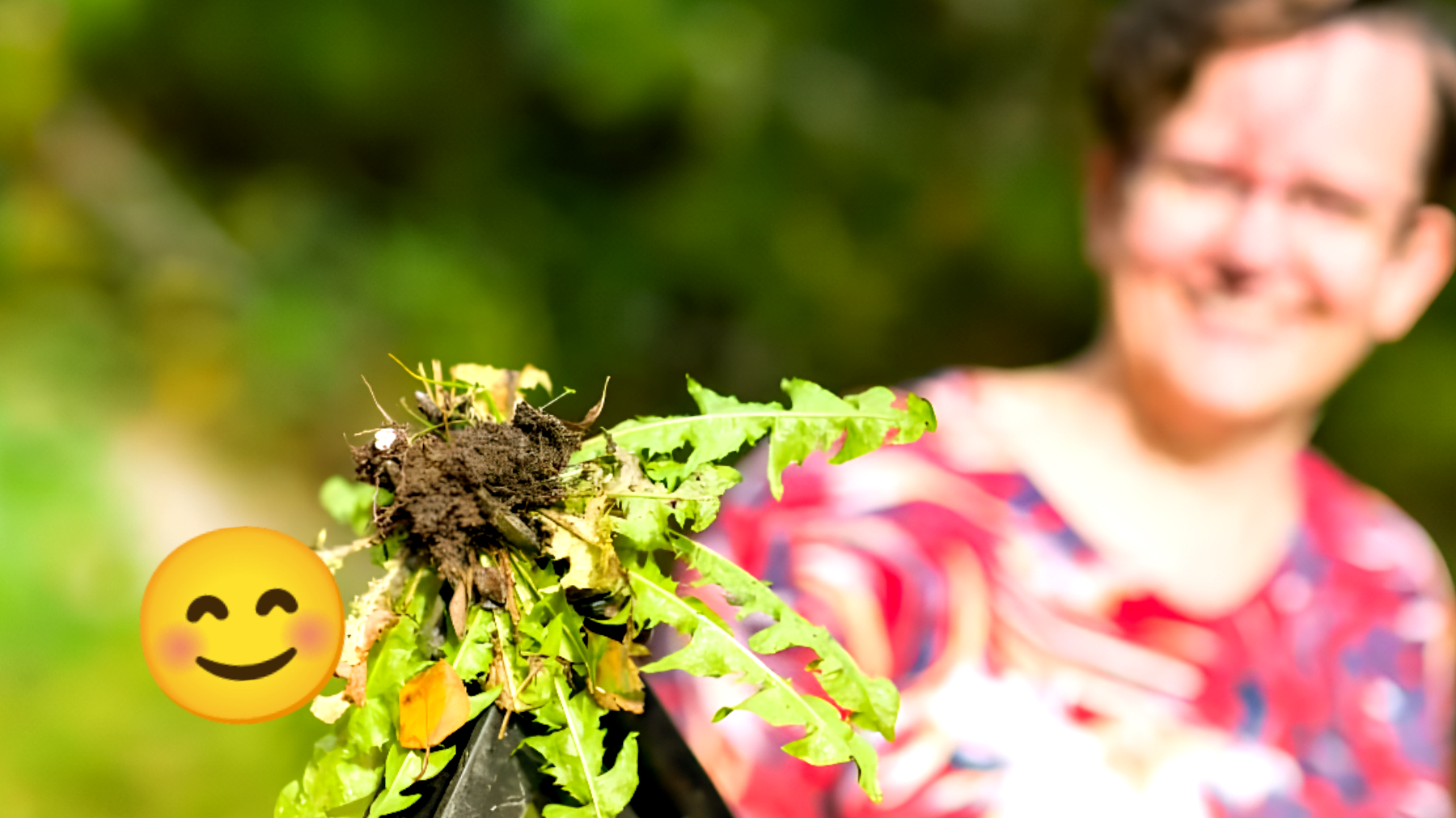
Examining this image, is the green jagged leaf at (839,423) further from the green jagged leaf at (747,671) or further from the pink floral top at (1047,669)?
the pink floral top at (1047,669)

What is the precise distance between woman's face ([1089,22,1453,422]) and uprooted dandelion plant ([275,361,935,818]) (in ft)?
1.72

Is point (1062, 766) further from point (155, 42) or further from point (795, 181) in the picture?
point (155, 42)

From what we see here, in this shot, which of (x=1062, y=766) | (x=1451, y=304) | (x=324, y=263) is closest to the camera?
(x=1062, y=766)

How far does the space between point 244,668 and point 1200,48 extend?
2.67ft

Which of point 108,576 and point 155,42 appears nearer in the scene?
point 108,576

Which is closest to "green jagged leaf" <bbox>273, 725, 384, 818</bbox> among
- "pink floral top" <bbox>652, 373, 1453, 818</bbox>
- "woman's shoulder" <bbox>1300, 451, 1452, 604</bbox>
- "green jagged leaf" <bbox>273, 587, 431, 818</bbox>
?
"green jagged leaf" <bbox>273, 587, 431, 818</bbox>

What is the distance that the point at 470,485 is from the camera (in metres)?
0.40

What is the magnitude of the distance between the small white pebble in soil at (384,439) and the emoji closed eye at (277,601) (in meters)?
0.06

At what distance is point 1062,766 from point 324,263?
3.71 feet

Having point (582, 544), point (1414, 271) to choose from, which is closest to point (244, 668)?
point (582, 544)

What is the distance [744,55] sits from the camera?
4.32 ft

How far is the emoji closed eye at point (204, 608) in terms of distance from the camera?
383mm

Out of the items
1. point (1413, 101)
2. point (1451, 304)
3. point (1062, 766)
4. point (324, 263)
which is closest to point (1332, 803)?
point (1062, 766)

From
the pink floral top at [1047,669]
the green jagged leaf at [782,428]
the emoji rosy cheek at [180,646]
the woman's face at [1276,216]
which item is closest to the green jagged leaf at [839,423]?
the green jagged leaf at [782,428]
